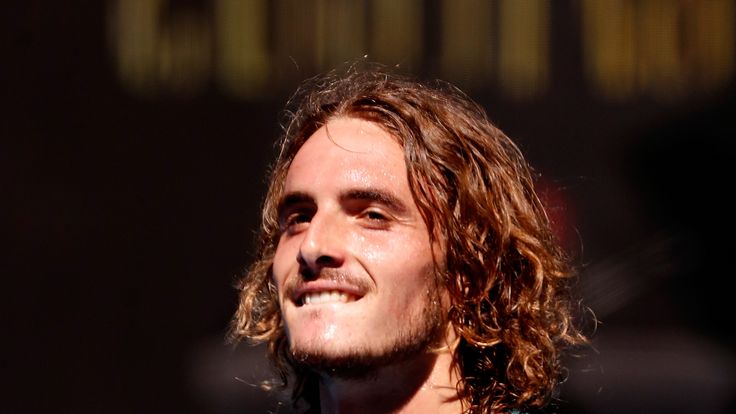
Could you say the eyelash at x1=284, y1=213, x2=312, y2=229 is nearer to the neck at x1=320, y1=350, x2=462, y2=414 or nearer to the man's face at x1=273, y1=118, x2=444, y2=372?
the man's face at x1=273, y1=118, x2=444, y2=372

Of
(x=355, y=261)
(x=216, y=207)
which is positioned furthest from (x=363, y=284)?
(x=216, y=207)

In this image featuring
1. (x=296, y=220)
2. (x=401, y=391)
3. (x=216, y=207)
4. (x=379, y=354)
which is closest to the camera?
(x=379, y=354)

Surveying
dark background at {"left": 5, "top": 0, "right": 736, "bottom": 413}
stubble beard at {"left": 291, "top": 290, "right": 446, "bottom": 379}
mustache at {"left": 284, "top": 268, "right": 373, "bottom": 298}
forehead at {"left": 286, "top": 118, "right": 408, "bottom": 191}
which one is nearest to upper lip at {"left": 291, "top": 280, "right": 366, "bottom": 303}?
mustache at {"left": 284, "top": 268, "right": 373, "bottom": 298}

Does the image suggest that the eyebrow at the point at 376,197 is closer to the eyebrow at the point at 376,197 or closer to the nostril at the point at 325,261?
the eyebrow at the point at 376,197

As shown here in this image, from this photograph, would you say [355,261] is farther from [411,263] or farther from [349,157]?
[349,157]

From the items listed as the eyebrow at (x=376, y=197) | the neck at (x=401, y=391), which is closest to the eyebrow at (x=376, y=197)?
the eyebrow at (x=376, y=197)

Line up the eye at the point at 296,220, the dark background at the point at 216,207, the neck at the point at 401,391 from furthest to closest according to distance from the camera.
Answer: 1. the dark background at the point at 216,207
2. the eye at the point at 296,220
3. the neck at the point at 401,391

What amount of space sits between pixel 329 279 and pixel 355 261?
7 centimetres

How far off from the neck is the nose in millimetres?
250

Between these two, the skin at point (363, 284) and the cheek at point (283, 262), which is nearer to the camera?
the skin at point (363, 284)

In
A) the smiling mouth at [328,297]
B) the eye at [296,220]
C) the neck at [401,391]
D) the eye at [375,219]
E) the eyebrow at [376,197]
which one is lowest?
the neck at [401,391]

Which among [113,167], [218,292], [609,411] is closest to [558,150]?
[609,411]

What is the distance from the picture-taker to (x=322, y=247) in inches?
106

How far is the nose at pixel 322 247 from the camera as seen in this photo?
2686 mm
